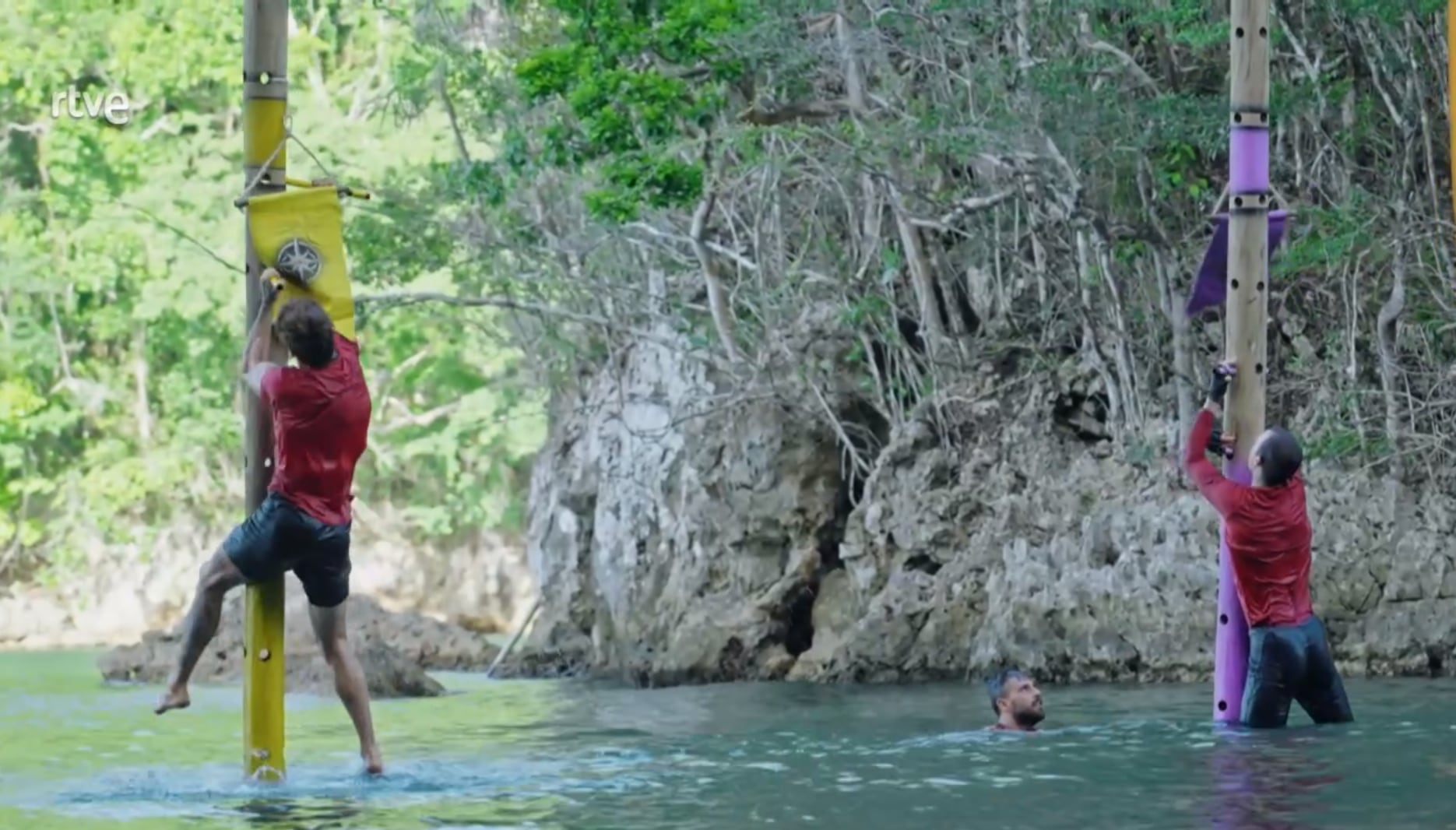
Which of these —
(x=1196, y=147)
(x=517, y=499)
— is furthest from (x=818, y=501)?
(x=517, y=499)

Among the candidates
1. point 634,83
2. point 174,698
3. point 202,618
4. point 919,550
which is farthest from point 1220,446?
point 919,550

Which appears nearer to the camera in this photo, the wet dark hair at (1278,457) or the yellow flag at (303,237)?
the yellow flag at (303,237)

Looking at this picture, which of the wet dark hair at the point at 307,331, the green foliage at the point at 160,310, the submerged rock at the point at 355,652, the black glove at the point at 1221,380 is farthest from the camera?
the green foliage at the point at 160,310

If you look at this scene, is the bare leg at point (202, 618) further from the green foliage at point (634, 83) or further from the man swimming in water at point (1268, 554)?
the green foliage at point (634, 83)

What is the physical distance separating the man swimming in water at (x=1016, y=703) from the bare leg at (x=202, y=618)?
→ 4.77 m

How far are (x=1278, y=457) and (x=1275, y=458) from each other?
2 centimetres

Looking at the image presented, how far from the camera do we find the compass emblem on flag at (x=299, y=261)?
10.2 meters

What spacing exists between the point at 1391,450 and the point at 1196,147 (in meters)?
3.19

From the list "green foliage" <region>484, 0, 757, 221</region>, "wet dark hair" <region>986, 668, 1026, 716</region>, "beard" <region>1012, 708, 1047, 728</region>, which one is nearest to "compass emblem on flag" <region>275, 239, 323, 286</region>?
"wet dark hair" <region>986, 668, 1026, 716</region>

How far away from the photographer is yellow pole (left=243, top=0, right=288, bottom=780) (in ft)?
33.8

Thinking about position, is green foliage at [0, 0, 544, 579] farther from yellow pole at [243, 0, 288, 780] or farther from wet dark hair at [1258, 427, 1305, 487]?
yellow pole at [243, 0, 288, 780]

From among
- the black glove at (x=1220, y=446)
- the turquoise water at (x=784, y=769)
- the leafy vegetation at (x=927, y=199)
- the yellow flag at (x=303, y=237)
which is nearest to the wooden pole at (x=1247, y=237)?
the black glove at (x=1220, y=446)

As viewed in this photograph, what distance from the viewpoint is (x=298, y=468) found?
33.9 feet

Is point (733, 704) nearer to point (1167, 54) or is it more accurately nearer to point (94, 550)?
point (1167, 54)
